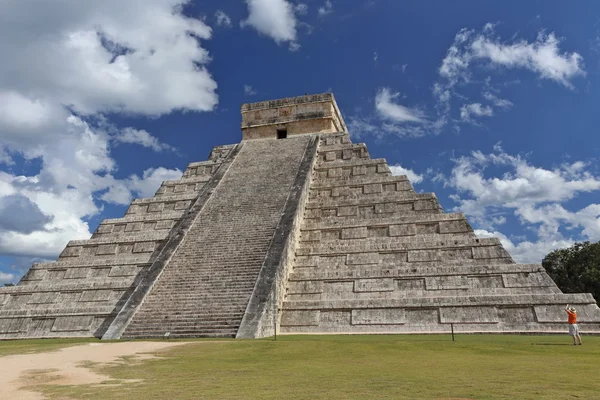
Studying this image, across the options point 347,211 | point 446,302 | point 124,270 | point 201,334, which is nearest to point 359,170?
point 347,211

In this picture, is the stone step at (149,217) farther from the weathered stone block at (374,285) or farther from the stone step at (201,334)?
the weathered stone block at (374,285)

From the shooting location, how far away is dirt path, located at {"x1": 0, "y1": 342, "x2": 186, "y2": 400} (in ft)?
18.3

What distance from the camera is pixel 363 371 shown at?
20.4 feet

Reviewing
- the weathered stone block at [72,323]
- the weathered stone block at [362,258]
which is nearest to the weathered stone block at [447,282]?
the weathered stone block at [362,258]

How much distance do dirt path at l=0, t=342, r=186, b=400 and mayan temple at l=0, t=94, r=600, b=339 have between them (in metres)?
2.06

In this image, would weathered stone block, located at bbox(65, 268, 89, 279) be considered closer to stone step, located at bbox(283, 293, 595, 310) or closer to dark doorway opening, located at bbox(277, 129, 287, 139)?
stone step, located at bbox(283, 293, 595, 310)

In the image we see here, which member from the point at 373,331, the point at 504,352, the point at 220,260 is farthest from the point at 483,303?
the point at 220,260

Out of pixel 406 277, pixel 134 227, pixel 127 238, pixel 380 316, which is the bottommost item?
pixel 380 316

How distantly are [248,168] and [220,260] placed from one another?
21.7ft

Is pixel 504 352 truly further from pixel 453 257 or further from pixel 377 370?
pixel 453 257

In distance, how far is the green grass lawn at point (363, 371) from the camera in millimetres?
4793

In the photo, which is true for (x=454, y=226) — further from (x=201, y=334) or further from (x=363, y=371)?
(x=363, y=371)

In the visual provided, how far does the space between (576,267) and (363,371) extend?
98.8 feet

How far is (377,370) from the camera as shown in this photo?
247 inches
